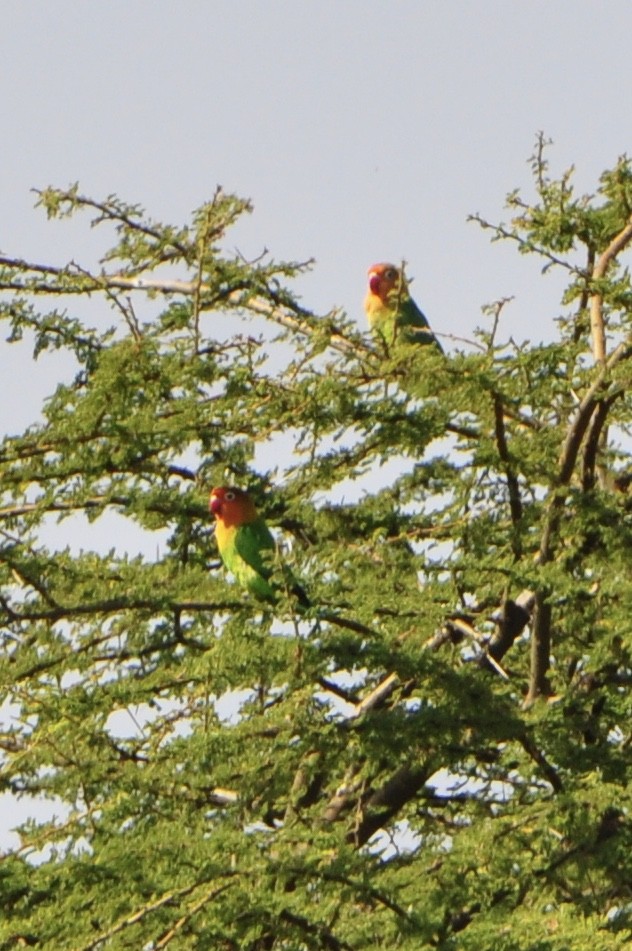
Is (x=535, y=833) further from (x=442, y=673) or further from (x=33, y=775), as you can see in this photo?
(x=33, y=775)

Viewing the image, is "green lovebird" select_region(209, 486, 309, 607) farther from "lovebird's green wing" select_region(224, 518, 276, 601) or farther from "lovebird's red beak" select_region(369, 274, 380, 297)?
"lovebird's red beak" select_region(369, 274, 380, 297)

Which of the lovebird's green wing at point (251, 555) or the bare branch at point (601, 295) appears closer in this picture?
the bare branch at point (601, 295)

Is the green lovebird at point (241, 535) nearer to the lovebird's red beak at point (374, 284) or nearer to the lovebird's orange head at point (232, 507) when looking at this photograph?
the lovebird's orange head at point (232, 507)

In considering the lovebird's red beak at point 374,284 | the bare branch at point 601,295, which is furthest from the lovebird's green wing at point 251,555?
the lovebird's red beak at point 374,284

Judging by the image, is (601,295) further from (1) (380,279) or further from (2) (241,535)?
(1) (380,279)

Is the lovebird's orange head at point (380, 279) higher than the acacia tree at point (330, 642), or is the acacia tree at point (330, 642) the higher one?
the lovebird's orange head at point (380, 279)

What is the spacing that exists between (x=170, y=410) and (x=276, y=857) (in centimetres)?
203

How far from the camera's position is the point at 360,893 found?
4527 mm

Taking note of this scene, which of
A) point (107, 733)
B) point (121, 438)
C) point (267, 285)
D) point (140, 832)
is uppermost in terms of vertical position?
point (267, 285)

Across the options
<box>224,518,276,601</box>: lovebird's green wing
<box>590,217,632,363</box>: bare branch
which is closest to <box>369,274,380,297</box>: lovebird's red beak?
<box>224,518,276,601</box>: lovebird's green wing

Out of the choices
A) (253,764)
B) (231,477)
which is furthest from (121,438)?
(253,764)

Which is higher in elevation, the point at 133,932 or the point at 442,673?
the point at 442,673

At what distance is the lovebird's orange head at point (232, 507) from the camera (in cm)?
650

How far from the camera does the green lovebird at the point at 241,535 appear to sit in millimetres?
6512
